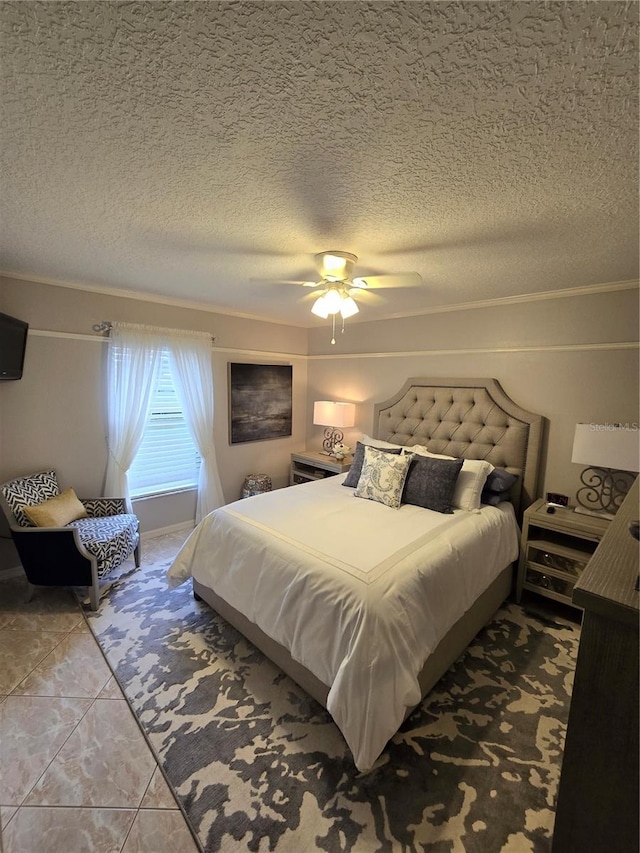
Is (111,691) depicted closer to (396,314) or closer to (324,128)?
(324,128)

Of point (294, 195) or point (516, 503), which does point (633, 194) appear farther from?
point (516, 503)

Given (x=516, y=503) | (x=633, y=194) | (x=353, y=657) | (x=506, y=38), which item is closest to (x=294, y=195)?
(x=506, y=38)

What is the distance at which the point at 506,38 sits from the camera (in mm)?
777

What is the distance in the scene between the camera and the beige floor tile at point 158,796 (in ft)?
4.54

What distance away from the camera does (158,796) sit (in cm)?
142

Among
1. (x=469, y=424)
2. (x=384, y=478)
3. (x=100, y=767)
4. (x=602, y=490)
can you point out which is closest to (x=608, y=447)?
(x=602, y=490)

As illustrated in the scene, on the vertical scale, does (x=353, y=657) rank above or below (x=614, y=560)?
below

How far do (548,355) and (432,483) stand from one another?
148 cm

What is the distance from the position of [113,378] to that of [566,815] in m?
3.76

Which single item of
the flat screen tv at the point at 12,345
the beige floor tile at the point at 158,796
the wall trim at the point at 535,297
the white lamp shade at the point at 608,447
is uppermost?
the wall trim at the point at 535,297

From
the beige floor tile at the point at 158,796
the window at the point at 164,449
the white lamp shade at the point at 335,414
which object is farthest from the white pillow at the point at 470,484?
the window at the point at 164,449

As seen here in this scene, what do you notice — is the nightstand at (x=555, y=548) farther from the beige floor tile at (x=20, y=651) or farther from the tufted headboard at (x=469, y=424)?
the beige floor tile at (x=20, y=651)

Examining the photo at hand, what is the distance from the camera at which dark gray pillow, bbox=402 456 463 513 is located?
259cm

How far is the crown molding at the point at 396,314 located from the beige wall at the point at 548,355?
0.04m
